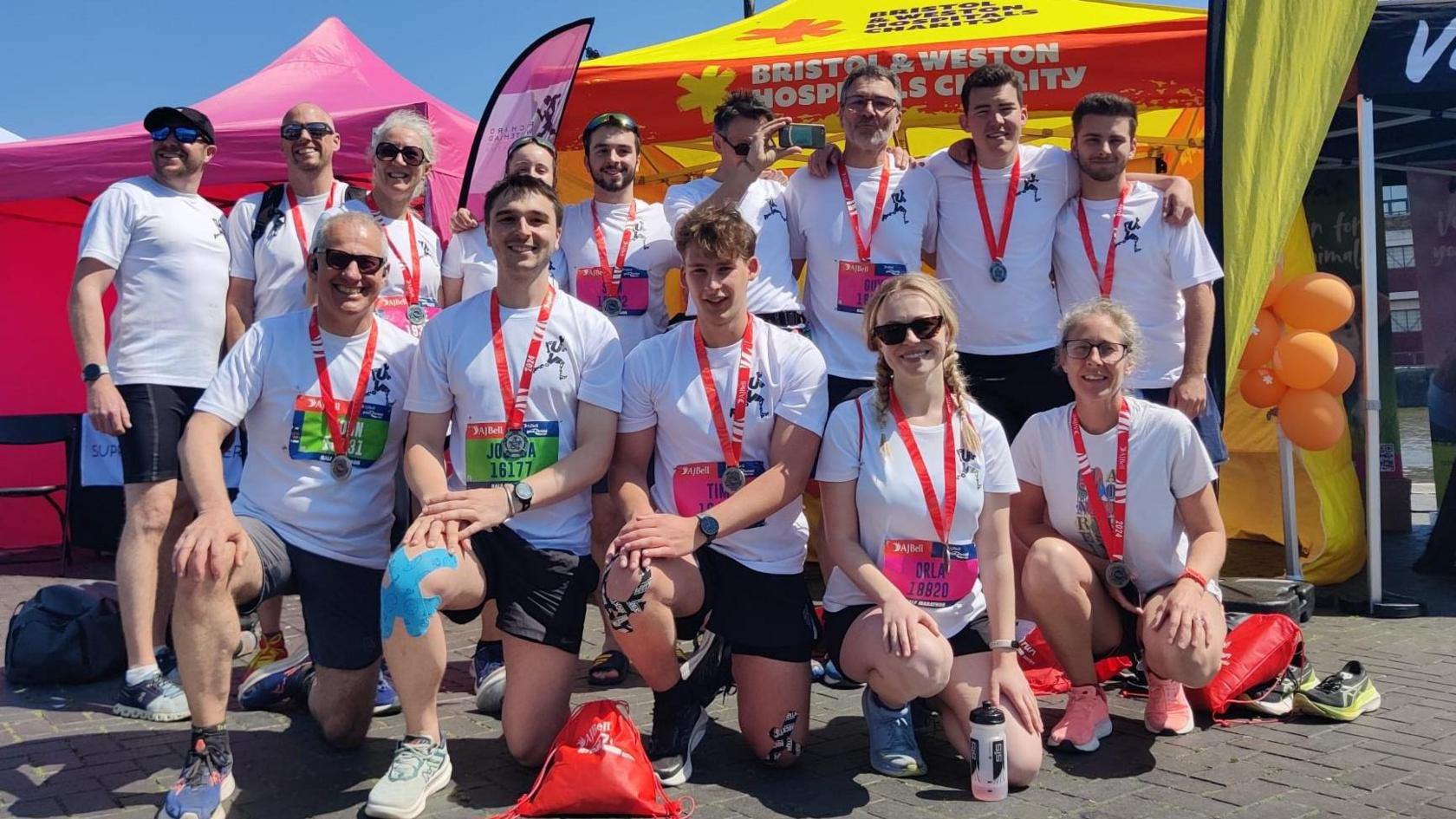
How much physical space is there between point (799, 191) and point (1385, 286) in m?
4.83

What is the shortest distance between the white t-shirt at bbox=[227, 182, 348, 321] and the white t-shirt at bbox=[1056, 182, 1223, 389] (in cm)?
275

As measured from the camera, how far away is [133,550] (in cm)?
375

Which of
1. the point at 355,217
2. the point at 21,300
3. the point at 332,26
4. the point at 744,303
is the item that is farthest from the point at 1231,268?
the point at 332,26

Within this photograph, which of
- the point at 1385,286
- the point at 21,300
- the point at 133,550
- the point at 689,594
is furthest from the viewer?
the point at 21,300

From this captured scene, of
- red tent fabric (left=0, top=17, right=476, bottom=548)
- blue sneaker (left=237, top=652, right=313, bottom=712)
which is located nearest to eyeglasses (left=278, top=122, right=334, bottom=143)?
blue sneaker (left=237, top=652, right=313, bottom=712)

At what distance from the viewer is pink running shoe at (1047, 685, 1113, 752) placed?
Answer: 3283 millimetres

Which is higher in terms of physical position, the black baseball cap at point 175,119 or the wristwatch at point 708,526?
the black baseball cap at point 175,119

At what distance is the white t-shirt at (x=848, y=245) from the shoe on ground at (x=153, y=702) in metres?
2.45

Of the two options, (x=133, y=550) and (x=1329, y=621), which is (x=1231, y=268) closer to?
(x=1329, y=621)

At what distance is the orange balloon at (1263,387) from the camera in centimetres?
548

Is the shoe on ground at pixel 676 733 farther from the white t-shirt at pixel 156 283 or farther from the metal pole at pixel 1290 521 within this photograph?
the metal pole at pixel 1290 521

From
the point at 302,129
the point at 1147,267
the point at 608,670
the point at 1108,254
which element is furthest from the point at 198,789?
the point at 1147,267

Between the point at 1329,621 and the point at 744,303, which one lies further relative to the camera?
the point at 1329,621

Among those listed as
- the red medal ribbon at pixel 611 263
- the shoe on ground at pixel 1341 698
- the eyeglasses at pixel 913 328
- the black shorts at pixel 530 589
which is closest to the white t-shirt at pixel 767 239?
the red medal ribbon at pixel 611 263
